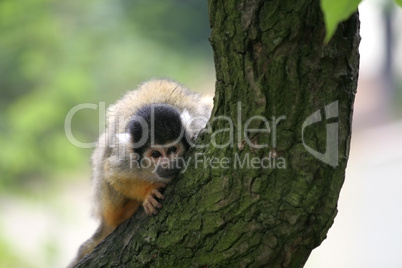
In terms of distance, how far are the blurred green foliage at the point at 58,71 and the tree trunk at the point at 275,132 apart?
4.00 m

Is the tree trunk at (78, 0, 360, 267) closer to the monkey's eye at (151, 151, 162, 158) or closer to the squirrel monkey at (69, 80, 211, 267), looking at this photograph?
the squirrel monkey at (69, 80, 211, 267)

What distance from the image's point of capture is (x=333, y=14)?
4.68 feet

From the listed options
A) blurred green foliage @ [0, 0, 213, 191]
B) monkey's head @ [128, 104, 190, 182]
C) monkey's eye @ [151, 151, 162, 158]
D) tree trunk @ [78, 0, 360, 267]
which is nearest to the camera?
tree trunk @ [78, 0, 360, 267]

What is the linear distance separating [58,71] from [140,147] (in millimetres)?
3895

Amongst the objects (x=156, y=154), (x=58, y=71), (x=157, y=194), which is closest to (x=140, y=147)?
(x=156, y=154)

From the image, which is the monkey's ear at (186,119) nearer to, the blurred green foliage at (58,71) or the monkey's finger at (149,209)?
the monkey's finger at (149,209)

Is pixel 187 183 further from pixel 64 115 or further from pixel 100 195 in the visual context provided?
pixel 64 115

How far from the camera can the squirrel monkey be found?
368 centimetres

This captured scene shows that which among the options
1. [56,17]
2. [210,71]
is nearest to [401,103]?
[210,71]

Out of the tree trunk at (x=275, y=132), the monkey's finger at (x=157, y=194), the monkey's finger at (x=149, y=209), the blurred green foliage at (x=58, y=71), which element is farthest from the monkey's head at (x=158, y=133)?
the blurred green foliage at (x=58, y=71)

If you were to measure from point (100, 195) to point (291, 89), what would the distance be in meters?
2.12

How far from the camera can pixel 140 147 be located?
3838mm

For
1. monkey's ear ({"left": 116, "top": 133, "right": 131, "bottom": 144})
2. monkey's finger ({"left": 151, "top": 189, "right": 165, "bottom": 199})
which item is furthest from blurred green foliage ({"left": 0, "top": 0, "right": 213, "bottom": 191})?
monkey's finger ({"left": 151, "top": 189, "right": 165, "bottom": 199})

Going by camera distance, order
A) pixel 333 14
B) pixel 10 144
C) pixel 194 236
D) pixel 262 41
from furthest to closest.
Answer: pixel 10 144, pixel 194 236, pixel 262 41, pixel 333 14
